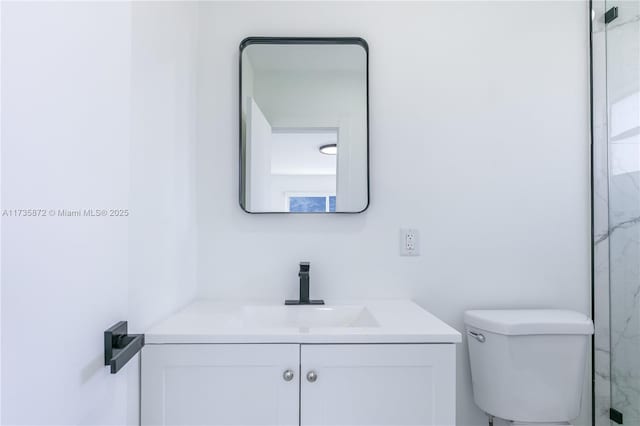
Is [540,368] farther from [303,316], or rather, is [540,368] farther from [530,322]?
[303,316]

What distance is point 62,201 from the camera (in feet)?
2.11

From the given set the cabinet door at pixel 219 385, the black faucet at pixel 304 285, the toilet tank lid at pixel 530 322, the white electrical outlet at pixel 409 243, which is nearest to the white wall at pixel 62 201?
the cabinet door at pixel 219 385

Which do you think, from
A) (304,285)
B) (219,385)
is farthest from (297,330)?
(304,285)

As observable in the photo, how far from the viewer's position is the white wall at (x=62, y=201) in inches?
20.7

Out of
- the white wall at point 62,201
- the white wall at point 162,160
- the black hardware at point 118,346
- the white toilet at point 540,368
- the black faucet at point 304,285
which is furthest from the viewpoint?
the black faucet at point 304,285

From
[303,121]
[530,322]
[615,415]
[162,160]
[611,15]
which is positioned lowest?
[615,415]

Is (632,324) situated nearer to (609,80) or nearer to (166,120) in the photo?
(609,80)

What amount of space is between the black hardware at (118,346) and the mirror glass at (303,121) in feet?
2.48

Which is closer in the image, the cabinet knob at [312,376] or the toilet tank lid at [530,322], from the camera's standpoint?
the cabinet knob at [312,376]

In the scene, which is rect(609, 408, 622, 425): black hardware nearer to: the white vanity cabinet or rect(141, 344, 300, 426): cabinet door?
the white vanity cabinet

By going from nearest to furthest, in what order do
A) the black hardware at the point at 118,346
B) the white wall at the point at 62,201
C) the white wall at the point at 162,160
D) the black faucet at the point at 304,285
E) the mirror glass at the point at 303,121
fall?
the white wall at the point at 62,201 < the black hardware at the point at 118,346 < the white wall at the point at 162,160 < the black faucet at the point at 304,285 < the mirror glass at the point at 303,121

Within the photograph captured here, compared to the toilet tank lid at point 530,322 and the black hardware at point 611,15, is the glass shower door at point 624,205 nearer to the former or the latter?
the black hardware at point 611,15

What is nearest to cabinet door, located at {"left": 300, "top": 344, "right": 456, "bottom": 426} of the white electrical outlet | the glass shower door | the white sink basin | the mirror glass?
the white sink basin

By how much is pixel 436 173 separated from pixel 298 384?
1.01m
